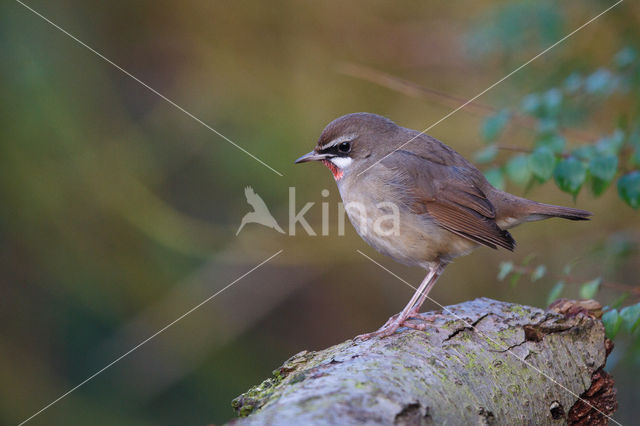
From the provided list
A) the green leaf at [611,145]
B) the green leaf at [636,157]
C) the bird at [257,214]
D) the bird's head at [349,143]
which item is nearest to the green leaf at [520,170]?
the green leaf at [611,145]

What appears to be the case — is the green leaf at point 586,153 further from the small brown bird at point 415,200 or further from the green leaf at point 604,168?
the small brown bird at point 415,200

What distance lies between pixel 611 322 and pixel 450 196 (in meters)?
1.68

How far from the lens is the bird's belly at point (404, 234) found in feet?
14.9

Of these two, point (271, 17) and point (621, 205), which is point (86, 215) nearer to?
point (271, 17)

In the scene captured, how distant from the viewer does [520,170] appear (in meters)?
3.91

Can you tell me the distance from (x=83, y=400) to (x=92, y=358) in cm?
45

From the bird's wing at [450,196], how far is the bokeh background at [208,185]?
1522mm

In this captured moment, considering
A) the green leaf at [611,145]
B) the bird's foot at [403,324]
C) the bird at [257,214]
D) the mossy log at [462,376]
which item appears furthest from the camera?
the bird at [257,214]

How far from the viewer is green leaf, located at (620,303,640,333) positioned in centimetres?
323

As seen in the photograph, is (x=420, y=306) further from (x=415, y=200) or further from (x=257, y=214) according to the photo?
(x=257, y=214)

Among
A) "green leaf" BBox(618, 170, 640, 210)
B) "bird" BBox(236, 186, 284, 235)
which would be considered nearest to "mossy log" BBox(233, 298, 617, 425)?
"green leaf" BBox(618, 170, 640, 210)

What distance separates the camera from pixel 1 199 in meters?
6.60

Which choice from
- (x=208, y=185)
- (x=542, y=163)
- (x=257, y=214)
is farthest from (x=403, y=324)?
(x=208, y=185)

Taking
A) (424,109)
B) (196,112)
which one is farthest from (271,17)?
(424,109)
